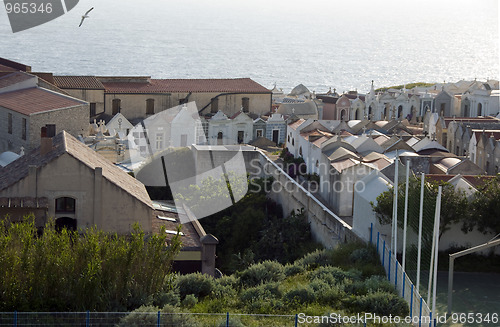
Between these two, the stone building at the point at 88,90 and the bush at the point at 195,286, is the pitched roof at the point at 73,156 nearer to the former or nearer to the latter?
the bush at the point at 195,286

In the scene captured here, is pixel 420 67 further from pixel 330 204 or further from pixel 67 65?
pixel 330 204

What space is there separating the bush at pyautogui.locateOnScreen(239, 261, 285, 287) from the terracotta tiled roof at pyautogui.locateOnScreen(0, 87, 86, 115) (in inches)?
883

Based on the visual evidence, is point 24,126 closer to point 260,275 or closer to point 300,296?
point 260,275

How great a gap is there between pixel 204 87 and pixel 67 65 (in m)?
83.9

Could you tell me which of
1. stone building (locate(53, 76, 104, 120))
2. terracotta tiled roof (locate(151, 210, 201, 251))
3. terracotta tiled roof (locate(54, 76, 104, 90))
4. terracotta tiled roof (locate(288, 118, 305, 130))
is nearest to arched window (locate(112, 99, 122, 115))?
stone building (locate(53, 76, 104, 120))

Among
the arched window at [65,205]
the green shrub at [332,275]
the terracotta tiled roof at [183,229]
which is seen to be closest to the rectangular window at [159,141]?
the terracotta tiled roof at [183,229]

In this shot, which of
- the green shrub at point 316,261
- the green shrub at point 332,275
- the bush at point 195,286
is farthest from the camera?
the green shrub at point 316,261

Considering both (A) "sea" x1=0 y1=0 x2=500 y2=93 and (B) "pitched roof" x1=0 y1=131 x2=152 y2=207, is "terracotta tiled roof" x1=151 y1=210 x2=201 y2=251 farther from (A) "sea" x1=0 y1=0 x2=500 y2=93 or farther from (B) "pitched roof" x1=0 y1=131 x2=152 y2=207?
(A) "sea" x1=0 y1=0 x2=500 y2=93

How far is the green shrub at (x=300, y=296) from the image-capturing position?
1784 centimetres

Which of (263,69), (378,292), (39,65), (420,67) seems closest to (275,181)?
(378,292)

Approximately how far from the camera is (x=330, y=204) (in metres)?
32.0

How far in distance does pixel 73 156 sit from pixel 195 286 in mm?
7186

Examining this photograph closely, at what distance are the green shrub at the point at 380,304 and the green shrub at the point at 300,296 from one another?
0.74 m

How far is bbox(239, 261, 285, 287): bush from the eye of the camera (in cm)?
2019
